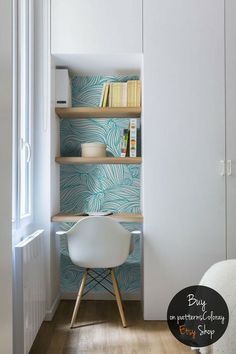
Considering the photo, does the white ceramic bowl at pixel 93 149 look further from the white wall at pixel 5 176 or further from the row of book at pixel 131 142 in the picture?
the white wall at pixel 5 176

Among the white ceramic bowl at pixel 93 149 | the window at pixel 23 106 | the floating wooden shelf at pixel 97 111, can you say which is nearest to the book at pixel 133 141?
the floating wooden shelf at pixel 97 111

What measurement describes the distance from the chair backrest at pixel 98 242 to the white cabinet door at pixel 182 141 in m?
0.26

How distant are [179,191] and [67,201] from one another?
106cm

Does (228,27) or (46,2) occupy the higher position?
(46,2)

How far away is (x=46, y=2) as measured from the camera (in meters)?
2.88

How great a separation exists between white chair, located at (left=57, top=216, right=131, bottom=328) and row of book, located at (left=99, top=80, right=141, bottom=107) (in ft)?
3.37

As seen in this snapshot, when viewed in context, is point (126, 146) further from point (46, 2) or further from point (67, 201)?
point (46, 2)

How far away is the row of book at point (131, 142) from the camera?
3092 millimetres

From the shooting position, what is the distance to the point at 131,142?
3092mm

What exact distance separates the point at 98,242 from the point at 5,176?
1.26 meters

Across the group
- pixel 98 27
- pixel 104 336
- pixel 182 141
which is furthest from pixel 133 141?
pixel 104 336

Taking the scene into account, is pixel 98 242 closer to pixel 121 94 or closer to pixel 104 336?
pixel 104 336

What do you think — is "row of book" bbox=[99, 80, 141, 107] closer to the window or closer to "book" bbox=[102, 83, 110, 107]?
"book" bbox=[102, 83, 110, 107]

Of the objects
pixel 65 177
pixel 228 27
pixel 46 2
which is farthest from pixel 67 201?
pixel 228 27
